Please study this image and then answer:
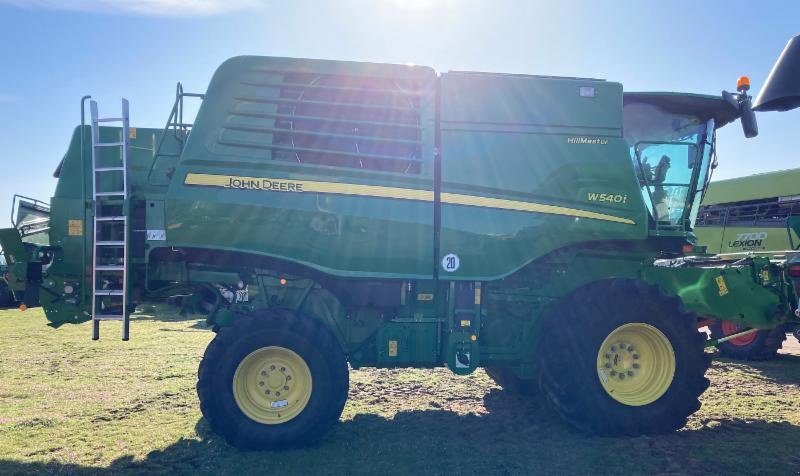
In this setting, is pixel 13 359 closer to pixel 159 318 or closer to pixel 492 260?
pixel 159 318

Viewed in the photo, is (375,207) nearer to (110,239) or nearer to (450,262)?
(450,262)

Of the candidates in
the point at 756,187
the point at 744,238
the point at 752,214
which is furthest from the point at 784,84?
the point at 756,187

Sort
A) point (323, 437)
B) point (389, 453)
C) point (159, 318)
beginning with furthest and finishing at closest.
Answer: point (159, 318) < point (323, 437) < point (389, 453)

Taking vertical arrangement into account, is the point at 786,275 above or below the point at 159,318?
above

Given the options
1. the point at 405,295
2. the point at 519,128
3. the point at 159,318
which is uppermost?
the point at 519,128

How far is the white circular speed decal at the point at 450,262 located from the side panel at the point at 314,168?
Result: 4.9 inches

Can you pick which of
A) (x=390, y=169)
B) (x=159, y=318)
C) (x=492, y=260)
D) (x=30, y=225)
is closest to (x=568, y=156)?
(x=492, y=260)

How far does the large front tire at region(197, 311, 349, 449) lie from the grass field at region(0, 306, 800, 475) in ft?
0.61

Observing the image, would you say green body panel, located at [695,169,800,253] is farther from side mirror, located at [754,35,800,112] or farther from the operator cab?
side mirror, located at [754,35,800,112]

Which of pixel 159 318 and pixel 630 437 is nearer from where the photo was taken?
pixel 630 437

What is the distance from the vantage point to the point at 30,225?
625cm

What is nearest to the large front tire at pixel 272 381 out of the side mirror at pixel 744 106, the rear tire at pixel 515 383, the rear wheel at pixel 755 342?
the rear tire at pixel 515 383

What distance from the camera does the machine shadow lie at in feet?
13.2

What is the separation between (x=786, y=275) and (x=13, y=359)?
950 centimetres
